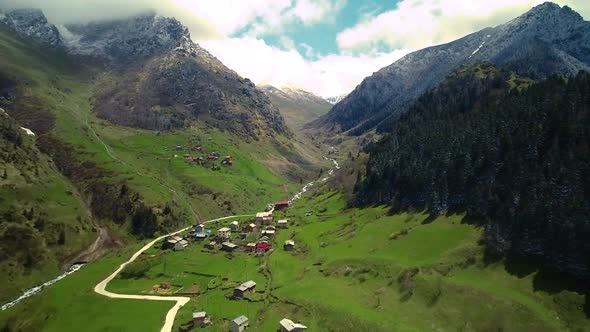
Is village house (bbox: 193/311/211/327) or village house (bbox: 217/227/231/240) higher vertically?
village house (bbox: 217/227/231/240)

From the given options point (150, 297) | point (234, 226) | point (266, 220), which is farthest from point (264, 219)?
point (150, 297)

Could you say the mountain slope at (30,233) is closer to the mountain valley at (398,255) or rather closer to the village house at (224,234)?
the mountain valley at (398,255)

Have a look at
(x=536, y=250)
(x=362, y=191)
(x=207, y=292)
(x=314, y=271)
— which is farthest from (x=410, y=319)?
(x=362, y=191)

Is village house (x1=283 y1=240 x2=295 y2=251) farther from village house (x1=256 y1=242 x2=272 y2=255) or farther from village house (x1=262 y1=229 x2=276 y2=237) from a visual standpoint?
village house (x1=262 y1=229 x2=276 y2=237)

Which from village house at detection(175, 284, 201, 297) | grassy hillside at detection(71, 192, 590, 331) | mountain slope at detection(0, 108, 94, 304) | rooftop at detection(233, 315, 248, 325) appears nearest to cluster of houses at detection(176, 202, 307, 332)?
rooftop at detection(233, 315, 248, 325)

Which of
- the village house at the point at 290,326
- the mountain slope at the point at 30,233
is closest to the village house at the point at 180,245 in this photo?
the mountain slope at the point at 30,233

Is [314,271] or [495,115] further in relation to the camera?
[495,115]

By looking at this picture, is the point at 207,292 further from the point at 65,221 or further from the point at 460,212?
the point at 65,221
